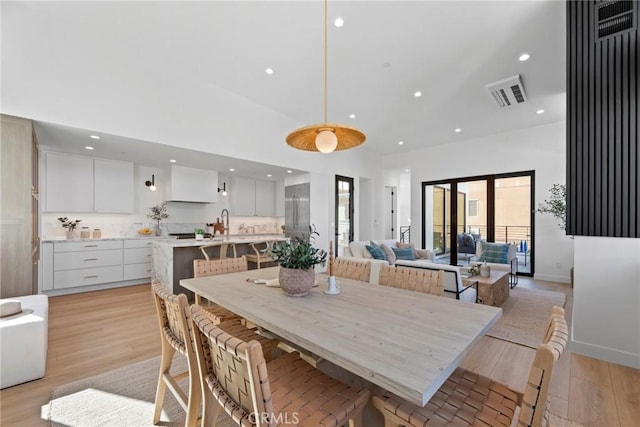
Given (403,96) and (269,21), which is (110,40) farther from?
(403,96)

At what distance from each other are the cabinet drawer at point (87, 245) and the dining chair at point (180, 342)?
13.6 ft

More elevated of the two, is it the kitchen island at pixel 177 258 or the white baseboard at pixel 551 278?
the kitchen island at pixel 177 258

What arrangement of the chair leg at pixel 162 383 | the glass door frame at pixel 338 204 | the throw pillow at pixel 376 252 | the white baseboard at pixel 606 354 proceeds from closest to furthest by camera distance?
1. the chair leg at pixel 162 383
2. the white baseboard at pixel 606 354
3. the throw pillow at pixel 376 252
4. the glass door frame at pixel 338 204

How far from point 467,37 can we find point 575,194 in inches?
80.9

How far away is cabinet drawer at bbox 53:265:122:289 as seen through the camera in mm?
4309

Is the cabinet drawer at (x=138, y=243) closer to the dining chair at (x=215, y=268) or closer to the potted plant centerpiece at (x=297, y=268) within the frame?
the dining chair at (x=215, y=268)

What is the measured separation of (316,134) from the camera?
7.72 feet

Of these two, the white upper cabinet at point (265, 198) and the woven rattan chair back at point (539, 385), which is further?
the white upper cabinet at point (265, 198)

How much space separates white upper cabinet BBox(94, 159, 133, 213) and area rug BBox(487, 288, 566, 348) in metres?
6.36

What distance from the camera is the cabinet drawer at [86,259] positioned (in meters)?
4.32

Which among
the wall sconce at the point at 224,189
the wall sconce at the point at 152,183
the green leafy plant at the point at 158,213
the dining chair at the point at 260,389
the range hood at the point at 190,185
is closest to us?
the dining chair at the point at 260,389

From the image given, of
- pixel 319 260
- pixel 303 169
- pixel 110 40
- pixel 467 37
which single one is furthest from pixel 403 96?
pixel 110 40

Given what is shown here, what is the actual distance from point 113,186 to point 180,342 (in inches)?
193

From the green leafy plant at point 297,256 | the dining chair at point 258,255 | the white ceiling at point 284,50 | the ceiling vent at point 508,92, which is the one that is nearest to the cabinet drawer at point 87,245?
the white ceiling at point 284,50
